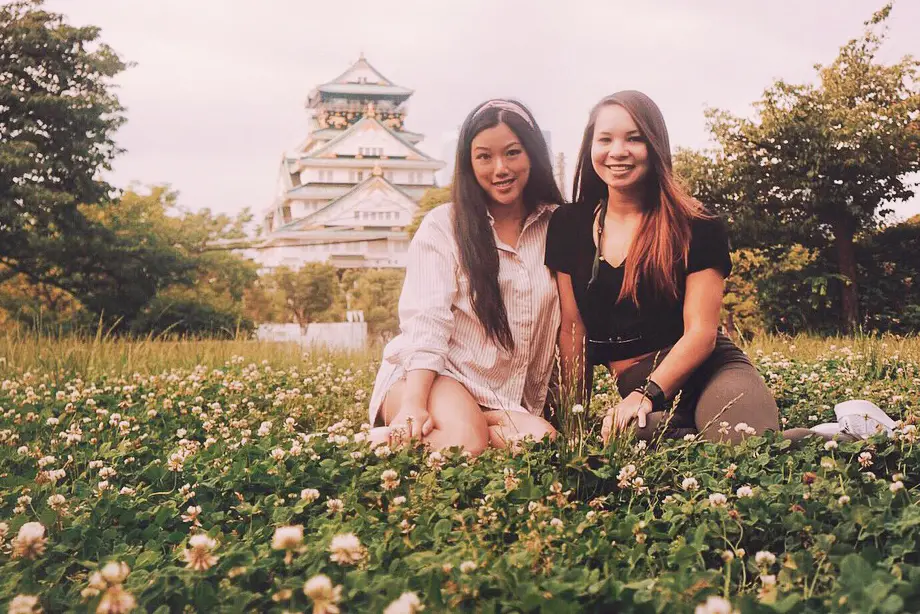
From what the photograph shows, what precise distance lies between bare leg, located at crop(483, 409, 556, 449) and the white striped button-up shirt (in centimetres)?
5

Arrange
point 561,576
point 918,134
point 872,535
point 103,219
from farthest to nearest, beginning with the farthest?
point 103,219, point 918,134, point 872,535, point 561,576

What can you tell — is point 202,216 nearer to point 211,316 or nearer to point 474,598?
point 211,316

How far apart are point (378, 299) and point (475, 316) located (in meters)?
24.4

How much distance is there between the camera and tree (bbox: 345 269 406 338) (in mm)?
26250

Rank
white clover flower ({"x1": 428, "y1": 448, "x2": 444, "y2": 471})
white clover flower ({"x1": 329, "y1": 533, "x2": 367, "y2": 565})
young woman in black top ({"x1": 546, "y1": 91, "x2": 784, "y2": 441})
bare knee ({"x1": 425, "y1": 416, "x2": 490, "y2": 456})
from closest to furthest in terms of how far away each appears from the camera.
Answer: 1. white clover flower ({"x1": 329, "y1": 533, "x2": 367, "y2": 565})
2. white clover flower ({"x1": 428, "y1": 448, "x2": 444, "y2": 471})
3. bare knee ({"x1": 425, "y1": 416, "x2": 490, "y2": 456})
4. young woman in black top ({"x1": 546, "y1": 91, "x2": 784, "y2": 441})

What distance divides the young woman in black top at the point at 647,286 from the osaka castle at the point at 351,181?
32.4m

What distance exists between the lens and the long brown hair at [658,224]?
10.1 ft

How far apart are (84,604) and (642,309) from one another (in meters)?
2.22

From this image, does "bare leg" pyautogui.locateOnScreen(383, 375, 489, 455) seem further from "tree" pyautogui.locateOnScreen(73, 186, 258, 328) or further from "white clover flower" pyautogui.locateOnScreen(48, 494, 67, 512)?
"tree" pyautogui.locateOnScreen(73, 186, 258, 328)

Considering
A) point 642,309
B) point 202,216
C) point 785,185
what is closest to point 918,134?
point 785,185

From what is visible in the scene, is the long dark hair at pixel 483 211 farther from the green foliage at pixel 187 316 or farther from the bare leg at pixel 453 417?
the green foliage at pixel 187 316

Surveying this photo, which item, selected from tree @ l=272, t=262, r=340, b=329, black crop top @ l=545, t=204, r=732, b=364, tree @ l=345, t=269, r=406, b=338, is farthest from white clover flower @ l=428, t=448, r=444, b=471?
tree @ l=272, t=262, r=340, b=329

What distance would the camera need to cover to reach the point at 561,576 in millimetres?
1627

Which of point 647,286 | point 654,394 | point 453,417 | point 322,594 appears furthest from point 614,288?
point 322,594
